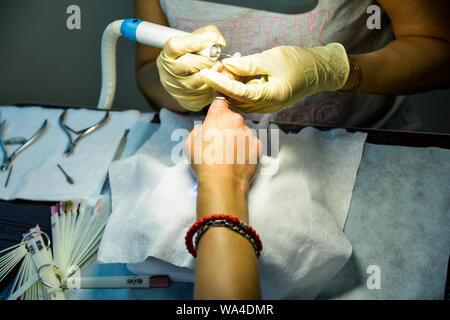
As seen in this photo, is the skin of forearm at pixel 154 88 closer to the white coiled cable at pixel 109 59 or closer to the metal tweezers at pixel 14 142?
the white coiled cable at pixel 109 59

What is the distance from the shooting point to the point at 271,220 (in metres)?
0.74

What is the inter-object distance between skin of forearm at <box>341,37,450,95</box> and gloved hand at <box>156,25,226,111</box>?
483 mm

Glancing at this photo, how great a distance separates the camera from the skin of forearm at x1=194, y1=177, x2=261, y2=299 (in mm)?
534

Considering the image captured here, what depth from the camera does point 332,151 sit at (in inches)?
39.1

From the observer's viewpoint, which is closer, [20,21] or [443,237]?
[443,237]

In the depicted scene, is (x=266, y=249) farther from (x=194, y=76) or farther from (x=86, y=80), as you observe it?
(x=86, y=80)

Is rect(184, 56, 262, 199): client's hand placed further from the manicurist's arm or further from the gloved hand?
the manicurist's arm

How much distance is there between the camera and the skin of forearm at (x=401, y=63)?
103 centimetres

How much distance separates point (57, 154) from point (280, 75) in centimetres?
82

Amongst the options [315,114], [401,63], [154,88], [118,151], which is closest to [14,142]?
[118,151]

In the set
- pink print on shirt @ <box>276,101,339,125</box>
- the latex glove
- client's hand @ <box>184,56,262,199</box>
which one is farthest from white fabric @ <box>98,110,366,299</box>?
pink print on shirt @ <box>276,101,339,125</box>

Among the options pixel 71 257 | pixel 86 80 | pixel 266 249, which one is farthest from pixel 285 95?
pixel 86 80

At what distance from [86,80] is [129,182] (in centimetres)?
78

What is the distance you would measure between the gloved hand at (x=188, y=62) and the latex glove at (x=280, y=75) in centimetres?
8
